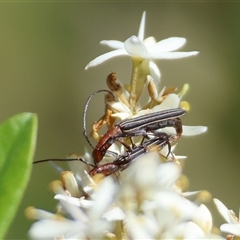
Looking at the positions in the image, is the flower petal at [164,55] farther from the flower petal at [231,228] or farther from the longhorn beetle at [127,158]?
the flower petal at [231,228]

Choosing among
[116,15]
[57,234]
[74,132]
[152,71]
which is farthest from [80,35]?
[57,234]

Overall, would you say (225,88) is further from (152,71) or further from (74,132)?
(152,71)

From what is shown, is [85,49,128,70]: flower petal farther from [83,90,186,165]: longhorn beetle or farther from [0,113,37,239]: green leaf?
[0,113,37,239]: green leaf

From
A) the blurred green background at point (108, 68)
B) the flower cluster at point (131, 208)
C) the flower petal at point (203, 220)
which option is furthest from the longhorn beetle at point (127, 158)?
the blurred green background at point (108, 68)

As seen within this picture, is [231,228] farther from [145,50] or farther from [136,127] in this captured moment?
[145,50]

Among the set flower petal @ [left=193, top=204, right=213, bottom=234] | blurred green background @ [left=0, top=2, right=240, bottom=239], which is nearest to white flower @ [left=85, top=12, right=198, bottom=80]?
flower petal @ [left=193, top=204, right=213, bottom=234]

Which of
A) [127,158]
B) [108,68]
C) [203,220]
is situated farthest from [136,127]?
[108,68]
